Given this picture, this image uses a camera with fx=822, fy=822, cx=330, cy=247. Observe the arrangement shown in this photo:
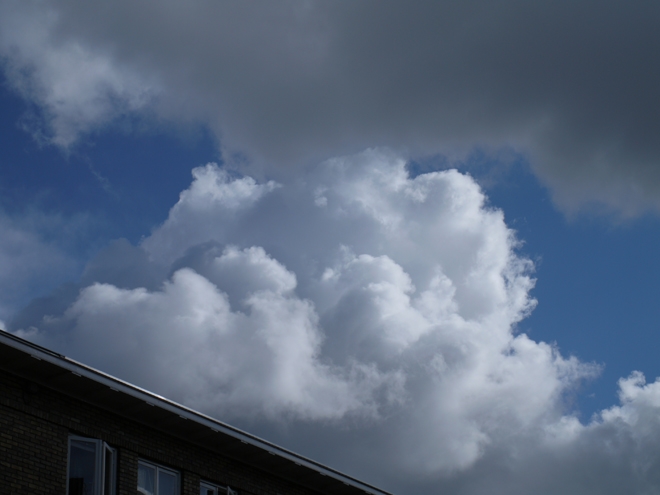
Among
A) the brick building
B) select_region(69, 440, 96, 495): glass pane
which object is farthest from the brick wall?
select_region(69, 440, 96, 495): glass pane

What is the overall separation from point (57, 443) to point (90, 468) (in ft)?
4.11

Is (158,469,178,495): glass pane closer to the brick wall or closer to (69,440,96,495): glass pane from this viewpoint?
the brick wall

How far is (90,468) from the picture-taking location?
63.1 feet

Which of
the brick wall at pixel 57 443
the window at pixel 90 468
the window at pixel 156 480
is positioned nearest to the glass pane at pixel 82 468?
the window at pixel 90 468

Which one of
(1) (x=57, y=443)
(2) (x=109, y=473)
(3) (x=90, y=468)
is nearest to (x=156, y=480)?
(2) (x=109, y=473)

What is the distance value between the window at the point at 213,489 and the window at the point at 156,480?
104 cm

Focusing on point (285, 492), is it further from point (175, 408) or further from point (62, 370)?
point (62, 370)

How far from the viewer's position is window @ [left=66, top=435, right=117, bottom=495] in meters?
18.8

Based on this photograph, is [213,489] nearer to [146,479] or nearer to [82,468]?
[146,479]

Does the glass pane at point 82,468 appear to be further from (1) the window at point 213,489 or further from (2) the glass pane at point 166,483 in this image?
(1) the window at point 213,489

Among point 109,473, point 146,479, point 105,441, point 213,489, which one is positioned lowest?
point 109,473

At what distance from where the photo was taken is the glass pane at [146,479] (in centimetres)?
2064

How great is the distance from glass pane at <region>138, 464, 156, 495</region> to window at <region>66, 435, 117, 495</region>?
1.05 metres

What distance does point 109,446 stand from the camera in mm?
19844
